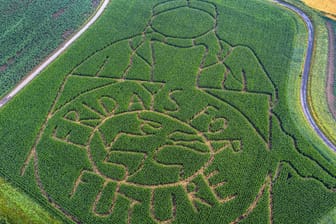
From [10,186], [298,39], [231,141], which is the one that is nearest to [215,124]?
[231,141]

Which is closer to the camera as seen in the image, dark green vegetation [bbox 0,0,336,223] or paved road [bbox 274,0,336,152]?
dark green vegetation [bbox 0,0,336,223]

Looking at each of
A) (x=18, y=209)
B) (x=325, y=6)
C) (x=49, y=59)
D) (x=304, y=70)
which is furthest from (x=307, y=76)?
(x=18, y=209)

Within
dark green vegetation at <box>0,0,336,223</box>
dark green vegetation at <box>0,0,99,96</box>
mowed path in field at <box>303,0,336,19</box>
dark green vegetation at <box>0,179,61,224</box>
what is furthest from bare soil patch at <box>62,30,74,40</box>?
mowed path in field at <box>303,0,336,19</box>

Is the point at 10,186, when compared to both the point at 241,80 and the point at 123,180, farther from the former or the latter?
the point at 241,80

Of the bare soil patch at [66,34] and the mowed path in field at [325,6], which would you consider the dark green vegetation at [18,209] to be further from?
the mowed path in field at [325,6]

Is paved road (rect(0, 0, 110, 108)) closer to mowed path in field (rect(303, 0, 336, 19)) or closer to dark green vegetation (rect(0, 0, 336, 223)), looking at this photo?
dark green vegetation (rect(0, 0, 336, 223))

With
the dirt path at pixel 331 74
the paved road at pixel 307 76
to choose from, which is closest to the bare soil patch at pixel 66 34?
the paved road at pixel 307 76
